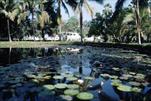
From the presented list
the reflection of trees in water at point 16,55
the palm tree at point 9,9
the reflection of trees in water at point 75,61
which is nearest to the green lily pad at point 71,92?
the reflection of trees in water at point 75,61

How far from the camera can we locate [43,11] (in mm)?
41156

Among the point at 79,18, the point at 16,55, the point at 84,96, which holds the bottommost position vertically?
the point at 84,96

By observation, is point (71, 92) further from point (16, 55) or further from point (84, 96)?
point (16, 55)

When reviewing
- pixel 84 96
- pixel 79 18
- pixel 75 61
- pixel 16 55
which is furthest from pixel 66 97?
pixel 79 18

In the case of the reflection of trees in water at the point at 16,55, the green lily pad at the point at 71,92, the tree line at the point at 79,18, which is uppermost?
the tree line at the point at 79,18

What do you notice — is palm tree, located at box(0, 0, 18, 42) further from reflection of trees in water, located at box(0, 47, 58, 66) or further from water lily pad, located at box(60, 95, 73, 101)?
water lily pad, located at box(60, 95, 73, 101)

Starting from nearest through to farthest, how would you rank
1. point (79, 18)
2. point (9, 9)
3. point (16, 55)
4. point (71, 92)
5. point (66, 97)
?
point (66, 97) → point (71, 92) → point (16, 55) → point (79, 18) → point (9, 9)

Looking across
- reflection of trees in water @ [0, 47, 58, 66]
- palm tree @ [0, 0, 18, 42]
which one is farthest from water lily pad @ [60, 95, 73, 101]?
palm tree @ [0, 0, 18, 42]

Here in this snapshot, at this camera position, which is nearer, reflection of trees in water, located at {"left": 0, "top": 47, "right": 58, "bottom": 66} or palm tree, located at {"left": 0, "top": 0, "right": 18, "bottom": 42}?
reflection of trees in water, located at {"left": 0, "top": 47, "right": 58, "bottom": 66}

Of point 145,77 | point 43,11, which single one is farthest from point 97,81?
point 43,11

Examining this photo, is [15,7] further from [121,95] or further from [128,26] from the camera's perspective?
[121,95]

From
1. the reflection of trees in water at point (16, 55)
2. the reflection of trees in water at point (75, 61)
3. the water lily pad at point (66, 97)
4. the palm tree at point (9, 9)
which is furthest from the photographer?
the palm tree at point (9, 9)

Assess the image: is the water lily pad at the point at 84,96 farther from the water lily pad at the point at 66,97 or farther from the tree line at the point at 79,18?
the tree line at the point at 79,18

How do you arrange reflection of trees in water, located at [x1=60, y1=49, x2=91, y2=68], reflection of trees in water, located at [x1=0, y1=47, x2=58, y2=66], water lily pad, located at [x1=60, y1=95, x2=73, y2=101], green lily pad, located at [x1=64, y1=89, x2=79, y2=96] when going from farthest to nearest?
reflection of trees in water, located at [x1=0, y1=47, x2=58, y2=66]
reflection of trees in water, located at [x1=60, y1=49, x2=91, y2=68]
green lily pad, located at [x1=64, y1=89, x2=79, y2=96]
water lily pad, located at [x1=60, y1=95, x2=73, y2=101]
